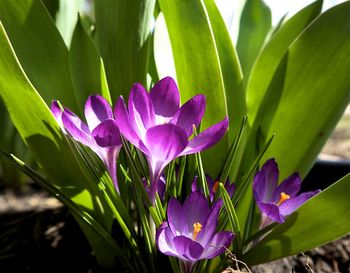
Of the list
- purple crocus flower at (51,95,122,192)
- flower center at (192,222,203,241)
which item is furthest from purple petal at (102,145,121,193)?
flower center at (192,222,203,241)

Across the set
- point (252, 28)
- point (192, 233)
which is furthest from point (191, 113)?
point (252, 28)

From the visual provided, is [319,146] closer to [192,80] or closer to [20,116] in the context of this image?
[192,80]

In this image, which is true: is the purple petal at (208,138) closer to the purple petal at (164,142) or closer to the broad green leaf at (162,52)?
the purple petal at (164,142)

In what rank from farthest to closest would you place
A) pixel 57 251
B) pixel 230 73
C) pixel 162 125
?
pixel 57 251 → pixel 230 73 → pixel 162 125

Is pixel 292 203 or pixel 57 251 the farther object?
pixel 57 251

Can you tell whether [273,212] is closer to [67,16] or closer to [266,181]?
[266,181]

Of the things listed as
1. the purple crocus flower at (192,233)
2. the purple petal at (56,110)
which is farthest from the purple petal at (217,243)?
the purple petal at (56,110)
